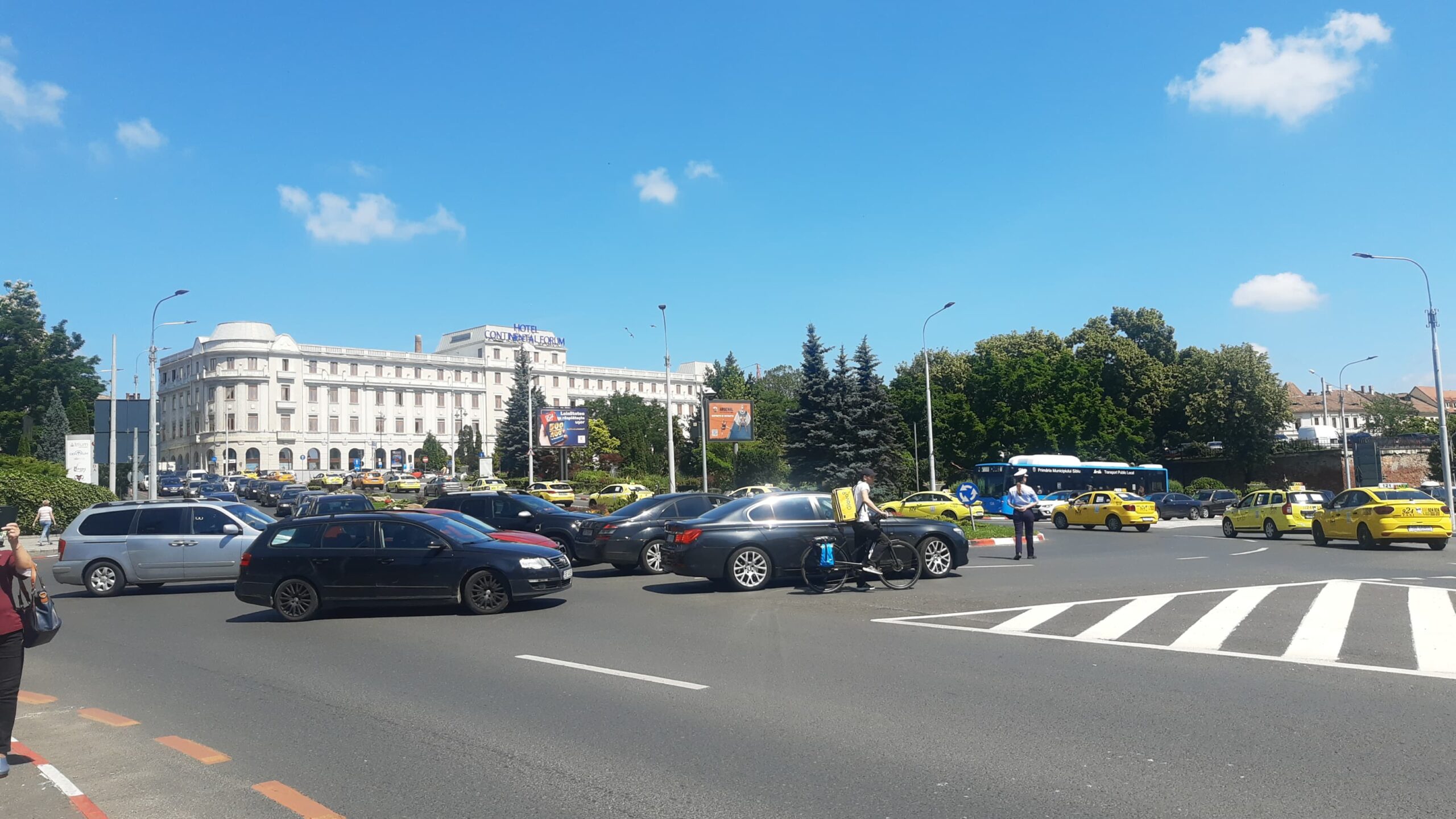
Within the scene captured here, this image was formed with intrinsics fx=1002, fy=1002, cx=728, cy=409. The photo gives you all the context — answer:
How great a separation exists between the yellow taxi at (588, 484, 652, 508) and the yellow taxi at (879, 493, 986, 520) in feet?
45.7

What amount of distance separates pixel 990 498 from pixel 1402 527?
78.4 ft

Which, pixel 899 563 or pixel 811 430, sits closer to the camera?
pixel 899 563

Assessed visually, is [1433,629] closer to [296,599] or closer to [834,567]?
[834,567]

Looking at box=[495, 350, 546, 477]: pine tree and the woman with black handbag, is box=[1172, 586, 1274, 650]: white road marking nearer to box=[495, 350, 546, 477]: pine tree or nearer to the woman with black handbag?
the woman with black handbag

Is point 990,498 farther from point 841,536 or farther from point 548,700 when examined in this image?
point 548,700

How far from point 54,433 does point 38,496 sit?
35.5 m

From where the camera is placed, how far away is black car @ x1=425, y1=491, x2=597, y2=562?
20281 millimetres

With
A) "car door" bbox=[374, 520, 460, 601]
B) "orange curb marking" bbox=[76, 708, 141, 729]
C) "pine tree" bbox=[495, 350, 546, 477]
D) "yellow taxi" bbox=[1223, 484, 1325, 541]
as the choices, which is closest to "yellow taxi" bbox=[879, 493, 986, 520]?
"yellow taxi" bbox=[1223, 484, 1325, 541]

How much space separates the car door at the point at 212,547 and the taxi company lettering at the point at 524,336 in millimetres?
124840

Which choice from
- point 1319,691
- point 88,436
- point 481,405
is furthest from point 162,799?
point 481,405

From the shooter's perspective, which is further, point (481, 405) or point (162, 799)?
point (481, 405)

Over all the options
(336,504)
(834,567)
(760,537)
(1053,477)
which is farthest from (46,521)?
(1053,477)

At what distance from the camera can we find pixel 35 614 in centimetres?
643

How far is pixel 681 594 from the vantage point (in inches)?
599
